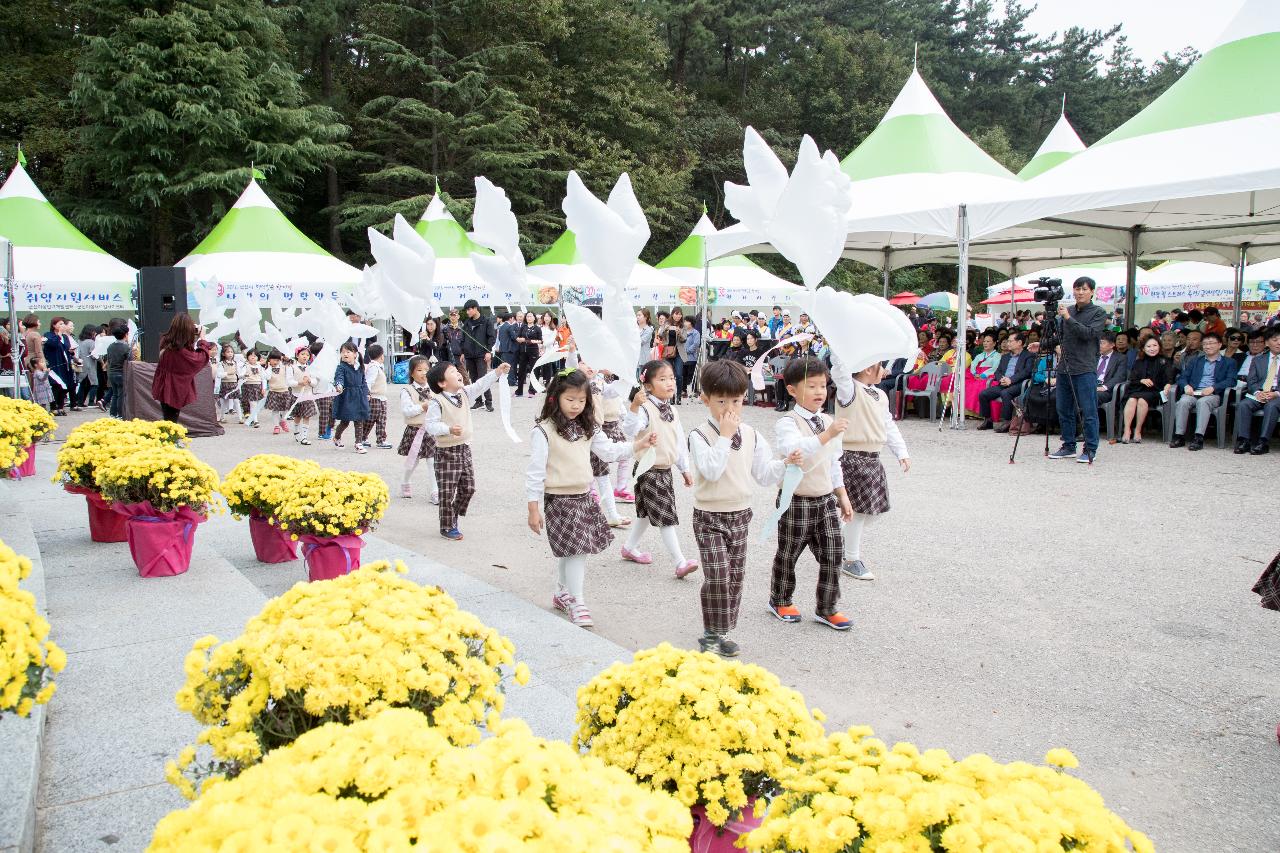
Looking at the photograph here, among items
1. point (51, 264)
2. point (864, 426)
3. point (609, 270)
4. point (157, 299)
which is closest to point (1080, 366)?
point (864, 426)

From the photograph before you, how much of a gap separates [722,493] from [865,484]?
1.63 metres

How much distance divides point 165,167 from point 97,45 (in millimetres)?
3450

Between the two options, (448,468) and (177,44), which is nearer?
(448,468)

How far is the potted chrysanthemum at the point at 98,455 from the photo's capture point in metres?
4.98

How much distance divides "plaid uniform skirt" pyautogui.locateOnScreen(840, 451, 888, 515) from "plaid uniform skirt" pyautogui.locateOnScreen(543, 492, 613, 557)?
1627 mm

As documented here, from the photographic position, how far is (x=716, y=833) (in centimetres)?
199

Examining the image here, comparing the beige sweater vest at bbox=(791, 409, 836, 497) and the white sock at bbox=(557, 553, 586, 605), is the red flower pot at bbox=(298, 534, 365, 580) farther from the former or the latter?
the beige sweater vest at bbox=(791, 409, 836, 497)

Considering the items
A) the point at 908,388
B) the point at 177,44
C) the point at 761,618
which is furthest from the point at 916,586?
the point at 177,44

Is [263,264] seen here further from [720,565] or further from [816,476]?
[720,565]

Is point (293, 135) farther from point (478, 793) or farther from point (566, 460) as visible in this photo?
point (478, 793)

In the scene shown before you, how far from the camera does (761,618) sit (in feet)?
15.8

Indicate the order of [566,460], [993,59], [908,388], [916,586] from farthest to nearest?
[993,59]
[908,388]
[916,586]
[566,460]

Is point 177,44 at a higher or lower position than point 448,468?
higher

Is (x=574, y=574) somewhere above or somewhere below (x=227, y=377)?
below
